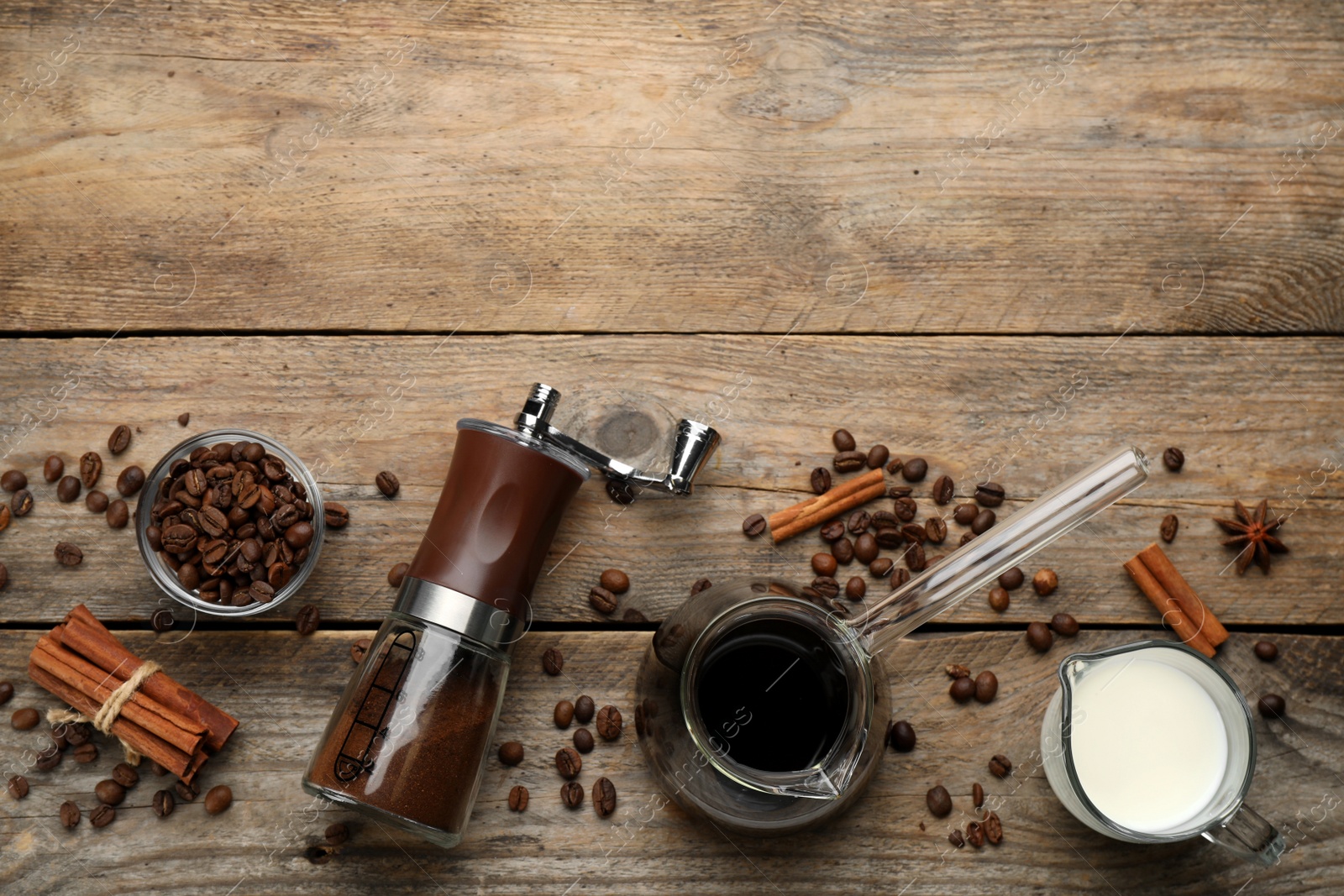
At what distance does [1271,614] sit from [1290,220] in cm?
55

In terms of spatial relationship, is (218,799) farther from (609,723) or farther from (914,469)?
(914,469)

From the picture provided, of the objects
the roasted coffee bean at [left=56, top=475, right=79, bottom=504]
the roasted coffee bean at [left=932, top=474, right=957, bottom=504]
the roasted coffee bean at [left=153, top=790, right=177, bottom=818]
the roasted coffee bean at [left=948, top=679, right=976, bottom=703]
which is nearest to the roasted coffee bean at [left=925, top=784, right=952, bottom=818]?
the roasted coffee bean at [left=948, top=679, right=976, bottom=703]

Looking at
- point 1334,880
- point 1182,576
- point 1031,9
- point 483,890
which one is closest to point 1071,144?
point 1031,9

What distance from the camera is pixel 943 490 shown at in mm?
1250

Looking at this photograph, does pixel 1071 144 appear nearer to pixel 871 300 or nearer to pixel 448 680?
pixel 871 300

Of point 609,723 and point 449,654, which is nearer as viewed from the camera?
point 449,654

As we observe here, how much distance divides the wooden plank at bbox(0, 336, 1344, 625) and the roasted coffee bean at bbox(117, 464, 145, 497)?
0.09 ft

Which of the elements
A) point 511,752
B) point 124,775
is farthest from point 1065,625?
point 124,775

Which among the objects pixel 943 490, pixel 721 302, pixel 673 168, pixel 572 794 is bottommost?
pixel 572 794

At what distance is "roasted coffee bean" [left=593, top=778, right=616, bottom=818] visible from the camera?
1191 mm

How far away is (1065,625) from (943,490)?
0.77 feet

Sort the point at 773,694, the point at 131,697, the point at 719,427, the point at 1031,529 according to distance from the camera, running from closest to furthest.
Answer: the point at 1031,529, the point at 773,694, the point at 131,697, the point at 719,427

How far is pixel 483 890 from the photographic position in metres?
1.20

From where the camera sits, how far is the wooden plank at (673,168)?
1282 millimetres
